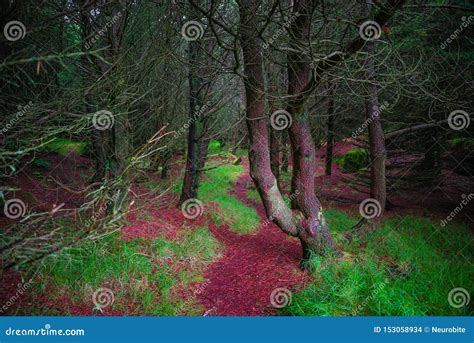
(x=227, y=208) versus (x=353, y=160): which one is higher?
(x=353, y=160)

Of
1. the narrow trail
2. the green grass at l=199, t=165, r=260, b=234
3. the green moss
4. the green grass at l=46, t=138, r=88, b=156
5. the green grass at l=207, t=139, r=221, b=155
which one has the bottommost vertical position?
the narrow trail

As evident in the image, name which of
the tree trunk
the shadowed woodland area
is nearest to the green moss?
the shadowed woodland area

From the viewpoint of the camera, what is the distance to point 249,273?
494 cm

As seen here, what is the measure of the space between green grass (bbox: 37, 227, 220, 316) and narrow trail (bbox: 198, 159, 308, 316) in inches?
11.3

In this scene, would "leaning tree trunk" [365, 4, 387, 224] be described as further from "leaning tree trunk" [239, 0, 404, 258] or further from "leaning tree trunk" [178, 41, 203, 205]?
"leaning tree trunk" [178, 41, 203, 205]

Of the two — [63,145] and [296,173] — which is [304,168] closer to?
Answer: [296,173]

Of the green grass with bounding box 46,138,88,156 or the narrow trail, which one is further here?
the green grass with bounding box 46,138,88,156

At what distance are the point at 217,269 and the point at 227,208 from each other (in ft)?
9.56

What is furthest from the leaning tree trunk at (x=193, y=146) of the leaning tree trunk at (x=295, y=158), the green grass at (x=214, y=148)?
the green grass at (x=214, y=148)

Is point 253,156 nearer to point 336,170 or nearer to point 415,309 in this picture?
point 415,309

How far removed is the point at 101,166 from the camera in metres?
5.48

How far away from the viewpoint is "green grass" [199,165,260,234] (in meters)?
7.21

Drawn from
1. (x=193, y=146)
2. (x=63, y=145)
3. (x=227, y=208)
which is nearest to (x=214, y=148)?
(x=227, y=208)

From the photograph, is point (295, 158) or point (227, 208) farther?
point (227, 208)
